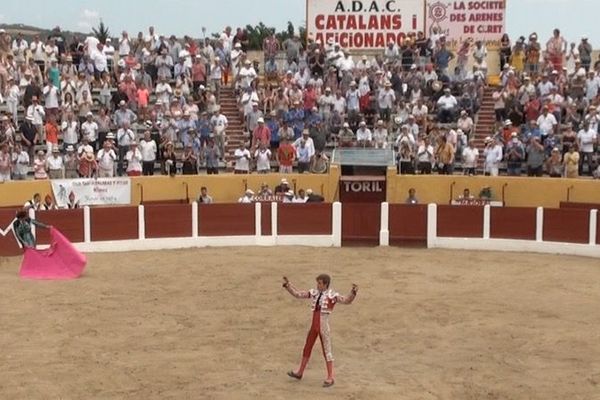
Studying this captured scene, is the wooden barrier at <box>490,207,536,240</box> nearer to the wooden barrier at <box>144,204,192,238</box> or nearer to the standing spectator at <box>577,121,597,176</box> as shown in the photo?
the standing spectator at <box>577,121,597,176</box>

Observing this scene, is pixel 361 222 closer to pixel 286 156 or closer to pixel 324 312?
pixel 286 156

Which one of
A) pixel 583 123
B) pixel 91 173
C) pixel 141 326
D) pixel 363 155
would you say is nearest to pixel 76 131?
pixel 91 173

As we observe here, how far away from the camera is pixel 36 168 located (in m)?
20.4

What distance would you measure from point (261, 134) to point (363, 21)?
6.68 metres

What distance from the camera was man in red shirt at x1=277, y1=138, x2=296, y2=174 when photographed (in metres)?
21.5

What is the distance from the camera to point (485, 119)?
78.1 feet

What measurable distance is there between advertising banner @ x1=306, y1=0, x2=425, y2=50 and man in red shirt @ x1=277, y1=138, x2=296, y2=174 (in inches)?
254

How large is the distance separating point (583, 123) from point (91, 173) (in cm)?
997

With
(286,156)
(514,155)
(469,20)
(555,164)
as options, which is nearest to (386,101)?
(286,156)

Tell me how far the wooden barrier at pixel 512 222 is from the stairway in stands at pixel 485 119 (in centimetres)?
297

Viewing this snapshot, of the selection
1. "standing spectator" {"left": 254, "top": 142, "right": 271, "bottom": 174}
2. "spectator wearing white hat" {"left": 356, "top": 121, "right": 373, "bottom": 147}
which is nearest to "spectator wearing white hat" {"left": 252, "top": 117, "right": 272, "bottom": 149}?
"standing spectator" {"left": 254, "top": 142, "right": 271, "bottom": 174}

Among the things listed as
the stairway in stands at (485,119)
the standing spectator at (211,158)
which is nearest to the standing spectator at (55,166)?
the standing spectator at (211,158)

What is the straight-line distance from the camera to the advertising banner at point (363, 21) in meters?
27.0

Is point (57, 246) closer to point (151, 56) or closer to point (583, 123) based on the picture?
point (151, 56)
